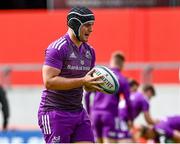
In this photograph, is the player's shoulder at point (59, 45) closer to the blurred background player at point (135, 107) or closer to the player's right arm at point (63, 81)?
the player's right arm at point (63, 81)

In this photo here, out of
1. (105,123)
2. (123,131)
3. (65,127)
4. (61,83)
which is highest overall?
(61,83)

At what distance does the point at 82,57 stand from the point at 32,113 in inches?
402

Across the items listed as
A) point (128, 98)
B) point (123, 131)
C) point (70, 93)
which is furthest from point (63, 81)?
point (123, 131)

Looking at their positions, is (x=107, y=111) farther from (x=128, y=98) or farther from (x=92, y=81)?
(x=92, y=81)

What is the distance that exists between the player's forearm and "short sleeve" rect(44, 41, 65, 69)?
148 millimetres

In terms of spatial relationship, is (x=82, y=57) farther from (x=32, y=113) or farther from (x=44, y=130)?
(x=32, y=113)

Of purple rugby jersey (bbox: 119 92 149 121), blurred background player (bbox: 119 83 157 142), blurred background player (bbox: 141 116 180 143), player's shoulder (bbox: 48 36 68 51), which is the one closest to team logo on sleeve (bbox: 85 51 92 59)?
player's shoulder (bbox: 48 36 68 51)

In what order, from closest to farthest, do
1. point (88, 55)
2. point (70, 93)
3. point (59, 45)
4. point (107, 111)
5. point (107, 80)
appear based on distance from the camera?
point (107, 80) → point (59, 45) → point (70, 93) → point (88, 55) → point (107, 111)

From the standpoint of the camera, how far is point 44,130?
32.2 ft

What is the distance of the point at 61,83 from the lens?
9328mm

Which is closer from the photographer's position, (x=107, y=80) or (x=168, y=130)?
(x=107, y=80)

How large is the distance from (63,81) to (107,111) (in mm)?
6392

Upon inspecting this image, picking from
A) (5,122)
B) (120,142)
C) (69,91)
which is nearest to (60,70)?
(69,91)

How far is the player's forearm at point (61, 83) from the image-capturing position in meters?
9.27
